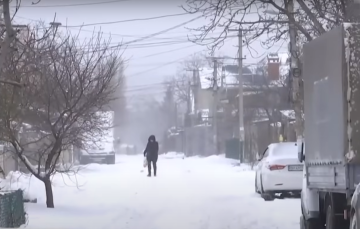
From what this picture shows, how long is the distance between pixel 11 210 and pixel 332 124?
6.66 metres

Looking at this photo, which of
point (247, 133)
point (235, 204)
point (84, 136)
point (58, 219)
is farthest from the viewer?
point (247, 133)

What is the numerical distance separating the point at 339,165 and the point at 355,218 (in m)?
1.07

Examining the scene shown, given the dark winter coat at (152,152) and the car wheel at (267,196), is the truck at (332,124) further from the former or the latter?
the dark winter coat at (152,152)

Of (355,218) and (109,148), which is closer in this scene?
(355,218)

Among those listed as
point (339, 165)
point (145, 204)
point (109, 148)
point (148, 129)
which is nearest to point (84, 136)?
point (145, 204)

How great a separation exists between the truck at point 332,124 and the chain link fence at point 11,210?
5129 millimetres

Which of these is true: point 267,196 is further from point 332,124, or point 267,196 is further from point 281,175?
point 332,124

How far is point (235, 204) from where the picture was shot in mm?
18781

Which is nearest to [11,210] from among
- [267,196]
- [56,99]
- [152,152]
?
[56,99]

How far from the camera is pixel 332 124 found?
29.2 ft

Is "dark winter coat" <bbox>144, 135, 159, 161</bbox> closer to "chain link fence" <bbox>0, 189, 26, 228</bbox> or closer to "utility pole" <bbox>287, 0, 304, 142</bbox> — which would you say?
"utility pole" <bbox>287, 0, 304, 142</bbox>

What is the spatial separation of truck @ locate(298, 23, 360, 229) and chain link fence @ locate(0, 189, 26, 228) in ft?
16.8

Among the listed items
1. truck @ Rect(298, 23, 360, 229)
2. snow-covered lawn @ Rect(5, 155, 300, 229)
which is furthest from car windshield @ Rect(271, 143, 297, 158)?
truck @ Rect(298, 23, 360, 229)

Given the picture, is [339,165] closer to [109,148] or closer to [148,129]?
[109,148]
